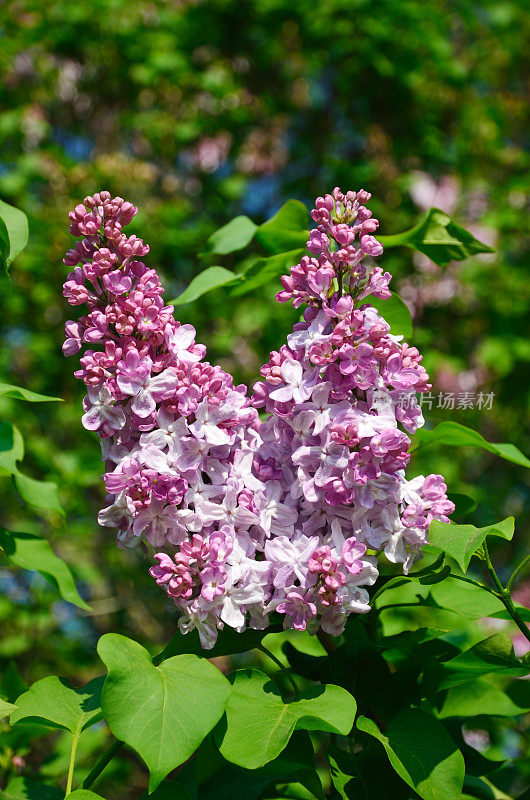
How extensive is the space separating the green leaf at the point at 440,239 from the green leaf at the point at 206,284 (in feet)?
0.52

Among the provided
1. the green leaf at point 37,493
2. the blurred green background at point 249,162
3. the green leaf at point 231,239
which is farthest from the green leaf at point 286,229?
the blurred green background at point 249,162

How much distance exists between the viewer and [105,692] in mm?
465

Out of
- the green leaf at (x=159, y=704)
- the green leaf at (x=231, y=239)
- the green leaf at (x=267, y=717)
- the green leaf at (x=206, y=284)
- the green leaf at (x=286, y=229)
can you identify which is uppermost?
the green leaf at (x=286, y=229)

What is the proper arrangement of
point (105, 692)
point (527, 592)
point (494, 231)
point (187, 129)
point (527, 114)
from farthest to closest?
point (527, 114), point (494, 231), point (187, 129), point (527, 592), point (105, 692)

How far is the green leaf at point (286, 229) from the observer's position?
2.53 feet

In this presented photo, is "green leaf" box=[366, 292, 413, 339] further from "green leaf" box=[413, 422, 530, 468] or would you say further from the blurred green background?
the blurred green background

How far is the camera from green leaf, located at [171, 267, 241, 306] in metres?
0.72

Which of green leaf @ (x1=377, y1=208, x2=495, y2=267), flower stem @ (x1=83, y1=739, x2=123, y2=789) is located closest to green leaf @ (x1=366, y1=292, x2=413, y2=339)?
green leaf @ (x1=377, y1=208, x2=495, y2=267)

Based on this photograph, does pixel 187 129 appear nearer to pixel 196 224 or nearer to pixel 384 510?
pixel 196 224

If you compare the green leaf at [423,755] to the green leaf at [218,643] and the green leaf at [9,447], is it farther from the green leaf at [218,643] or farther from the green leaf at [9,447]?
the green leaf at [9,447]

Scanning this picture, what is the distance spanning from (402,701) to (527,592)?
1765 mm

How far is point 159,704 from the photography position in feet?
1.55

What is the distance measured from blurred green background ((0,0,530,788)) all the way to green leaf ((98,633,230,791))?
1.68 metres

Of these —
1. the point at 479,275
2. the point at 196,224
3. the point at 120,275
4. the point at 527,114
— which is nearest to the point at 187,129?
the point at 196,224
